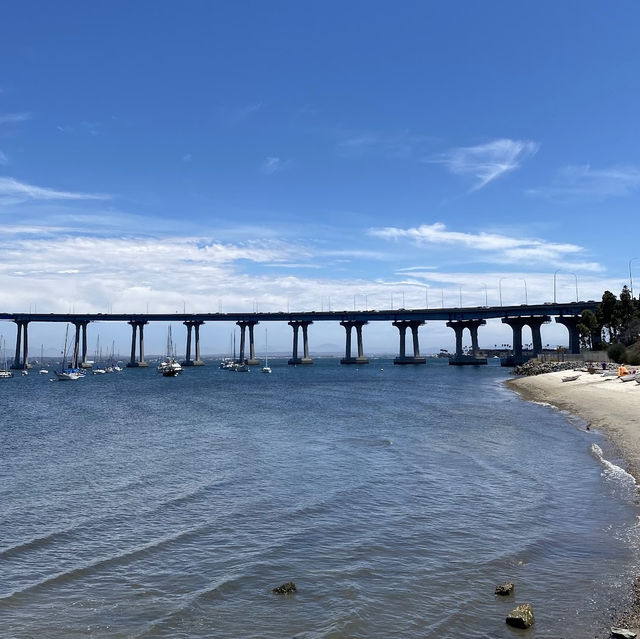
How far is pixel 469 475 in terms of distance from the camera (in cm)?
3117

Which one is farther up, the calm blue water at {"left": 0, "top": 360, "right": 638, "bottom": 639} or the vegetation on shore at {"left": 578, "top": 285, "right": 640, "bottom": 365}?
the vegetation on shore at {"left": 578, "top": 285, "right": 640, "bottom": 365}

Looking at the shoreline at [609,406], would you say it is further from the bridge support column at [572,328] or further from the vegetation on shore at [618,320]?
the bridge support column at [572,328]

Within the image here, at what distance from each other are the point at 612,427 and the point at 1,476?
42067mm

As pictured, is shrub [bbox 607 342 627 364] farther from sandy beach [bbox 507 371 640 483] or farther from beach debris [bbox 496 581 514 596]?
beach debris [bbox 496 581 514 596]

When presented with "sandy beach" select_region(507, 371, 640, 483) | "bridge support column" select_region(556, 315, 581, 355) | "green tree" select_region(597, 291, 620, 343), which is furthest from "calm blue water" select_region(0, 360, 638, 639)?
"bridge support column" select_region(556, 315, 581, 355)

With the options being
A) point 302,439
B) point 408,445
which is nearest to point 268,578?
point 408,445

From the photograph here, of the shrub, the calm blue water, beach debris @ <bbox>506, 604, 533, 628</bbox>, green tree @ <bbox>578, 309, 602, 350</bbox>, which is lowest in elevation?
the calm blue water

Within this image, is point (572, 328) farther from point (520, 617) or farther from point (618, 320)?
point (520, 617)

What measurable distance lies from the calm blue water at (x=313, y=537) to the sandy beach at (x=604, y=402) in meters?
3.02

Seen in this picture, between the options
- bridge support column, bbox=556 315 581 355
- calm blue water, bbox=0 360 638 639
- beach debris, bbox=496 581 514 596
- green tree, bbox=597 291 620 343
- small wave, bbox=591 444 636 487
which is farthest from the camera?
bridge support column, bbox=556 315 581 355

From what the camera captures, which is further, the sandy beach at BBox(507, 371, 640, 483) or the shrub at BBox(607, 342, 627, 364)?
the shrub at BBox(607, 342, 627, 364)

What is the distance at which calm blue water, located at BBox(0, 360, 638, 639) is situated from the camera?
14.3m

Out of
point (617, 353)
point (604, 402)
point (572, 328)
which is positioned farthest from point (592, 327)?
point (604, 402)

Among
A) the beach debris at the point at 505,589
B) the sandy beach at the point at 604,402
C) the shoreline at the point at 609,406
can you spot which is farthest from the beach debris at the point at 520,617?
the sandy beach at the point at 604,402
